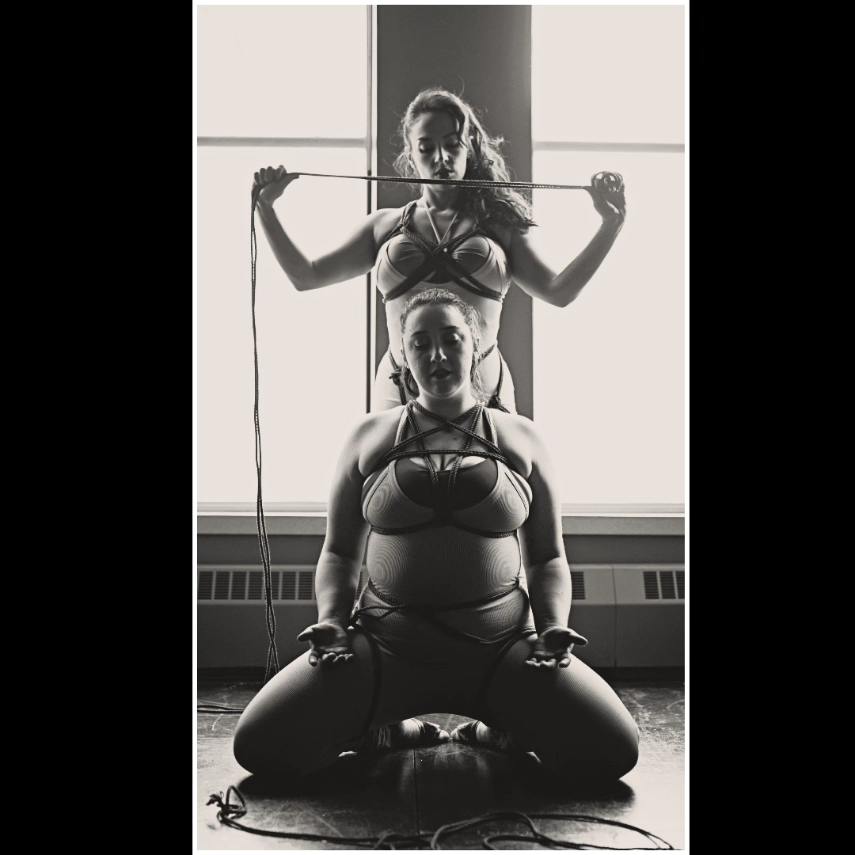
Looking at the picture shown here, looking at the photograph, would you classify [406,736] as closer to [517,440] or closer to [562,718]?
[562,718]

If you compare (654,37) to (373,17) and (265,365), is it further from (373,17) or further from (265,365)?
(265,365)

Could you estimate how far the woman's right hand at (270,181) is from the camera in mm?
1896

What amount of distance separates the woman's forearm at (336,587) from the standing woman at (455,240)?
1.31ft

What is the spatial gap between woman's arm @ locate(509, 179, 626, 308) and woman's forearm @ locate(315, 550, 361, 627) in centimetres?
75

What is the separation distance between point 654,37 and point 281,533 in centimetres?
222

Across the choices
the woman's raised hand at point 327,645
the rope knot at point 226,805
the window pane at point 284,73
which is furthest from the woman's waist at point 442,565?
the window pane at point 284,73

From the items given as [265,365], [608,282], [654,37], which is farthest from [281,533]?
[654,37]

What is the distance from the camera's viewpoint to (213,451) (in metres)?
2.93

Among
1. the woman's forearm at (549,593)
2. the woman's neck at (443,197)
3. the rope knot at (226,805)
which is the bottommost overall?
the rope knot at (226,805)

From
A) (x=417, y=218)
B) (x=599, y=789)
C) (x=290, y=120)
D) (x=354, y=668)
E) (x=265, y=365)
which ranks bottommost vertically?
(x=599, y=789)

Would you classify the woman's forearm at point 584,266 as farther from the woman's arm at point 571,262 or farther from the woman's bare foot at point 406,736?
the woman's bare foot at point 406,736

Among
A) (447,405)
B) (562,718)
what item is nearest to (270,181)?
(447,405)

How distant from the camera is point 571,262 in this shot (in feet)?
6.34

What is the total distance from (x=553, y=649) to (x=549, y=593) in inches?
4.8
